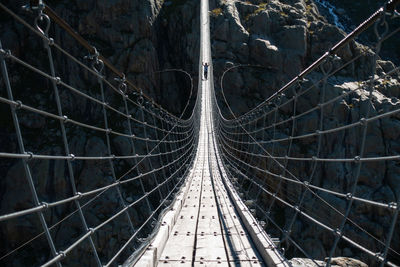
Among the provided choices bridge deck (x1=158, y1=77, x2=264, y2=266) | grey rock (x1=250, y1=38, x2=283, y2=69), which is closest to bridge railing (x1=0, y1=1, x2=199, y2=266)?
grey rock (x1=250, y1=38, x2=283, y2=69)

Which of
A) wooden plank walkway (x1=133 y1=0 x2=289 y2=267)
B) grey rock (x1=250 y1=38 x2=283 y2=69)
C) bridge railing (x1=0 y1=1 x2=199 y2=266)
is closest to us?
wooden plank walkway (x1=133 y1=0 x2=289 y2=267)

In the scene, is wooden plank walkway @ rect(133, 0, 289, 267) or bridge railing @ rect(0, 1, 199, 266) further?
bridge railing @ rect(0, 1, 199, 266)

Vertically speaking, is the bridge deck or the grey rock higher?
the grey rock

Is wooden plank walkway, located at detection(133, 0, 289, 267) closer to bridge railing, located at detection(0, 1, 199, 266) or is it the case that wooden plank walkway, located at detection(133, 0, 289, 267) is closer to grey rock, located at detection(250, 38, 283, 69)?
bridge railing, located at detection(0, 1, 199, 266)

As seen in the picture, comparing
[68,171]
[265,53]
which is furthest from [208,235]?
[265,53]

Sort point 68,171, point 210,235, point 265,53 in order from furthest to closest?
1. point 265,53
2. point 68,171
3. point 210,235

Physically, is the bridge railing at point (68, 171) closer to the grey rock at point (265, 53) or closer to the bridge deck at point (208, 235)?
the grey rock at point (265, 53)

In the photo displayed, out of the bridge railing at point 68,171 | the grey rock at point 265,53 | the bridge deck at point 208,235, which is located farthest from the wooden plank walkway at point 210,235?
the grey rock at point 265,53

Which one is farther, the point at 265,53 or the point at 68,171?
the point at 265,53

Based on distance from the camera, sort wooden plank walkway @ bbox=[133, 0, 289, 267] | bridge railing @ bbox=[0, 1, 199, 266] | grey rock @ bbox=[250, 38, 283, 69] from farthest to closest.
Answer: grey rock @ bbox=[250, 38, 283, 69], bridge railing @ bbox=[0, 1, 199, 266], wooden plank walkway @ bbox=[133, 0, 289, 267]

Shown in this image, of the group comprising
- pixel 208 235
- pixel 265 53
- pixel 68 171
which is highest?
pixel 265 53

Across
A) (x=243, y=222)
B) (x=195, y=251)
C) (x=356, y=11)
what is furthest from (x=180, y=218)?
(x=356, y=11)

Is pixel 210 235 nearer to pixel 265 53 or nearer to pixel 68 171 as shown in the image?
pixel 68 171

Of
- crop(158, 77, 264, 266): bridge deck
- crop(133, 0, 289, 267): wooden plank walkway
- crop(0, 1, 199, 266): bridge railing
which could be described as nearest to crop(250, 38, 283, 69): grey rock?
crop(0, 1, 199, 266): bridge railing
